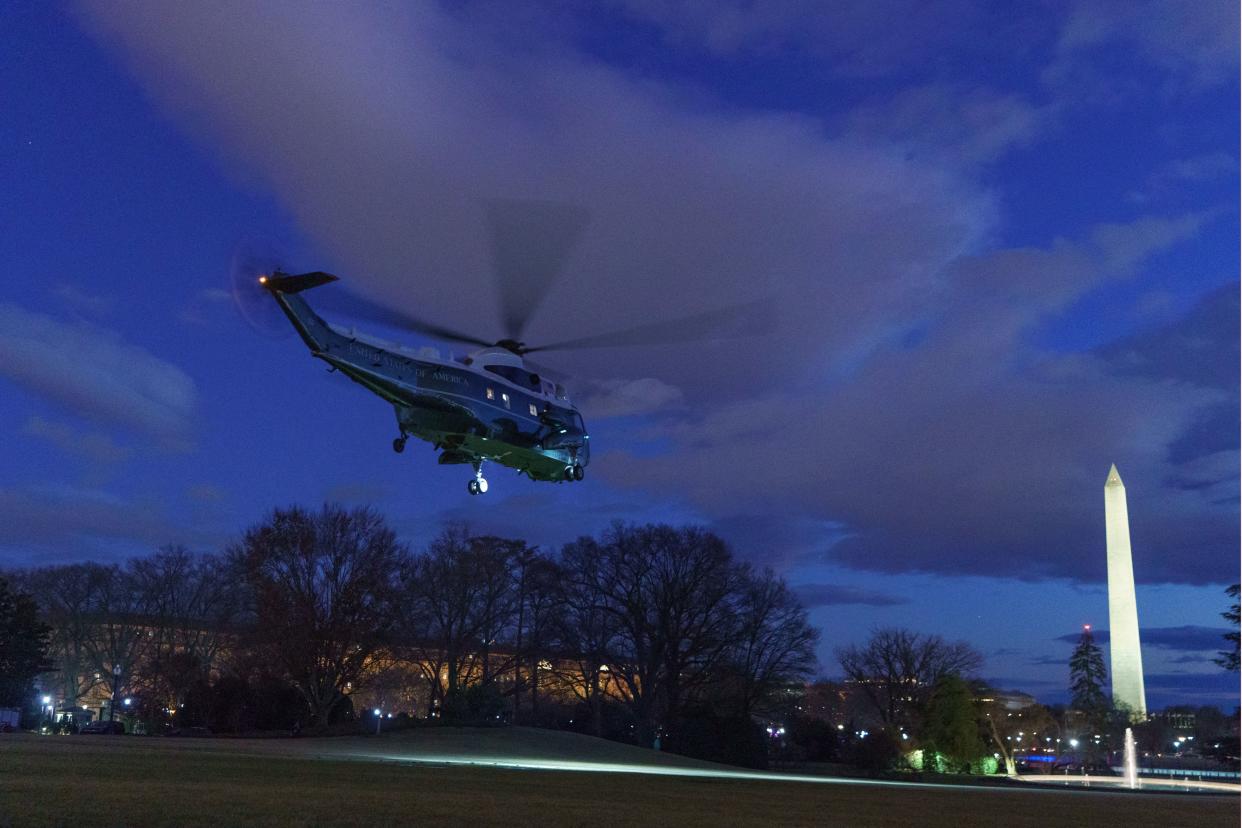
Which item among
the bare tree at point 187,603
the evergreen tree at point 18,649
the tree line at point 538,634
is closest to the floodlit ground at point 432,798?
the tree line at point 538,634

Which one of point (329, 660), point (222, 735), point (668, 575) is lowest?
point (222, 735)

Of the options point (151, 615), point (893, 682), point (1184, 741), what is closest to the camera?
point (893, 682)

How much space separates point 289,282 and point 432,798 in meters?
14.1

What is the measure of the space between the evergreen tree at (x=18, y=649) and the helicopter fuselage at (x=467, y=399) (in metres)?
→ 39.7

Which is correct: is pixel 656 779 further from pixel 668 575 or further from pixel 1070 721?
pixel 1070 721

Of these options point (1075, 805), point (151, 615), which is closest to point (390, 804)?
point (1075, 805)

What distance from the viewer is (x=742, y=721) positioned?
62188 millimetres

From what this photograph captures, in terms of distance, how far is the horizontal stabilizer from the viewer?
26.2 meters

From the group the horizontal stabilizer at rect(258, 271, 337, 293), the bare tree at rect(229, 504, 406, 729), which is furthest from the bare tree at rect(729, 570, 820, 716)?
the horizontal stabilizer at rect(258, 271, 337, 293)

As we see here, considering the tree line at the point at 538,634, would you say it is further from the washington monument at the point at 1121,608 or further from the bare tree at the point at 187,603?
the washington monument at the point at 1121,608

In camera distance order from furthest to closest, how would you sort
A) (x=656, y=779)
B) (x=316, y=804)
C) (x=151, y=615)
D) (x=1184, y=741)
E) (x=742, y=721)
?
(x=1184, y=741) → (x=151, y=615) → (x=742, y=721) → (x=656, y=779) → (x=316, y=804)

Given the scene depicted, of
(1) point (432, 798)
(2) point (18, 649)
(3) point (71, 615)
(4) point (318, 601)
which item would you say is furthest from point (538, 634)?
(1) point (432, 798)

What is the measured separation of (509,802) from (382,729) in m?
34.0

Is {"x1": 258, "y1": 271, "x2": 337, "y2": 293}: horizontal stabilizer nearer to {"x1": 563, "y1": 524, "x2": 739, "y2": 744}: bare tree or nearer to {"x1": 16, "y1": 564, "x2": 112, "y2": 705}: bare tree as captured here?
{"x1": 563, "y1": 524, "x2": 739, "y2": 744}: bare tree
